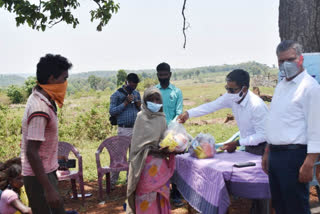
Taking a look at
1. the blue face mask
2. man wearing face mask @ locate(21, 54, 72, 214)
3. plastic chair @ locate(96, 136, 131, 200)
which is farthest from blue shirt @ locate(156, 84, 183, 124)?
man wearing face mask @ locate(21, 54, 72, 214)

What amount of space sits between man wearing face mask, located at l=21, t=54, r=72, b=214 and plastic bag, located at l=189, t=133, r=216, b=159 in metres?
1.75

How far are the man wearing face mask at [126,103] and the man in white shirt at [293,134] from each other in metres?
3.24

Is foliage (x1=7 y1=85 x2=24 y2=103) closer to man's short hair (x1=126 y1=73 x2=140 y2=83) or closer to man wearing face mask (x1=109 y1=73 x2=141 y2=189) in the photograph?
man wearing face mask (x1=109 y1=73 x2=141 y2=189)

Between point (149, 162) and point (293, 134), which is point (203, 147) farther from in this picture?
point (293, 134)

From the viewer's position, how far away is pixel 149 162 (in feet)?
12.6

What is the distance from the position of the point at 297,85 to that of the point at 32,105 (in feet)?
6.56

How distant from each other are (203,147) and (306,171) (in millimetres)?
1477

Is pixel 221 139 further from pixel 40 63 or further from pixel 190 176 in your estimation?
pixel 40 63

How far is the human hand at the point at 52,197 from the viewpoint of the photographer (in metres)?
2.48

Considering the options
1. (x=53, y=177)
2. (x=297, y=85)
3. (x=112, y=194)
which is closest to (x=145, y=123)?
(x=53, y=177)

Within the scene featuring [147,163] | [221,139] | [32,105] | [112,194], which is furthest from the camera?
[221,139]

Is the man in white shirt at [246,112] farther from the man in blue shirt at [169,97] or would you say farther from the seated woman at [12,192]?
the seated woman at [12,192]

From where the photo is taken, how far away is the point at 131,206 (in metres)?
3.90

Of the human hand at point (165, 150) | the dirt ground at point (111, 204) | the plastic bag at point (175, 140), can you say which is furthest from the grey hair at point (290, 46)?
the dirt ground at point (111, 204)
